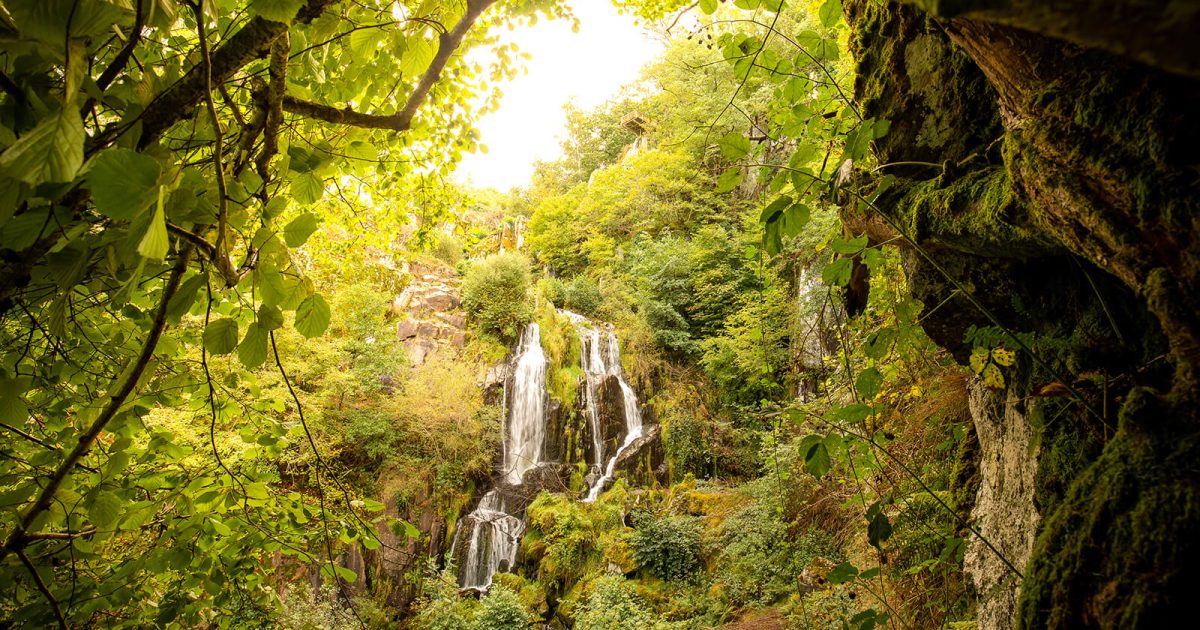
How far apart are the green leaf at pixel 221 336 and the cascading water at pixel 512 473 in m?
7.81

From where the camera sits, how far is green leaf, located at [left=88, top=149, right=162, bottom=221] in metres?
0.60

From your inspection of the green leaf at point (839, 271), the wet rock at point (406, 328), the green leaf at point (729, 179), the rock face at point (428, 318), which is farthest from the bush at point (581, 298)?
the green leaf at point (729, 179)

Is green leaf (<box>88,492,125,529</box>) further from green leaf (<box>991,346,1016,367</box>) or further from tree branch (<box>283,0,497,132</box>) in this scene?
green leaf (<box>991,346,1016,367</box>)

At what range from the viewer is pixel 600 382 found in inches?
430

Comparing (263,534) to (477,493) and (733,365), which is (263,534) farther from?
(733,365)

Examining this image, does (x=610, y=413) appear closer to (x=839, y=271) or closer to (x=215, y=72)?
(x=839, y=271)

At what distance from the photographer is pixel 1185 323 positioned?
0.87 metres

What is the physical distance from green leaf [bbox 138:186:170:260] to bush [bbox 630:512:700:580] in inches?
279

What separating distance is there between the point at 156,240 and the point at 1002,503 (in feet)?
8.45

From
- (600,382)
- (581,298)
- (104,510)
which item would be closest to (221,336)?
(104,510)

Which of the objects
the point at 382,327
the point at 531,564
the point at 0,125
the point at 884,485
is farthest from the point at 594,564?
the point at 0,125

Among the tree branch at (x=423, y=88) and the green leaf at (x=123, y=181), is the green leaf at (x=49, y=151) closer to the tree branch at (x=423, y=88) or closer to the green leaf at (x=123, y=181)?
the green leaf at (x=123, y=181)

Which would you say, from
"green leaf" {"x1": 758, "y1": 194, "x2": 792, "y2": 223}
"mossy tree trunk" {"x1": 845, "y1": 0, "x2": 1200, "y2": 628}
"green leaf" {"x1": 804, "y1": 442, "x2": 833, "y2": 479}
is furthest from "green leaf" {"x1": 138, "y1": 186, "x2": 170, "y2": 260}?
"green leaf" {"x1": 804, "y1": 442, "x2": 833, "y2": 479}

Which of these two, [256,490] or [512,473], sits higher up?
[512,473]
